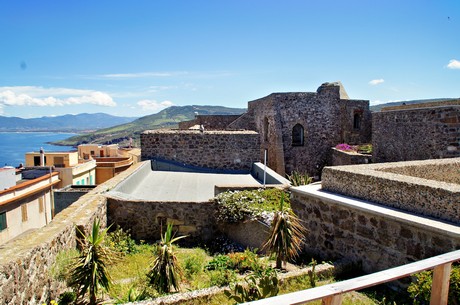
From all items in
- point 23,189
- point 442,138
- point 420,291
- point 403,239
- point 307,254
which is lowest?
point 23,189

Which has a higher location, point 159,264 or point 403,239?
point 403,239

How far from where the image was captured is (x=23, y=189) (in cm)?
2275

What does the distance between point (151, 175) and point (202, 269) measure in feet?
24.3

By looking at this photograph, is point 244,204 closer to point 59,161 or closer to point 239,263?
point 239,263

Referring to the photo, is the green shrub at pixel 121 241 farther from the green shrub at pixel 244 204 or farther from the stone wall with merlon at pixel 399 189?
the stone wall with merlon at pixel 399 189

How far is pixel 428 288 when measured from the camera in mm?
3674

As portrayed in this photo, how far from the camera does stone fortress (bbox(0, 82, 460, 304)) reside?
4.27 m

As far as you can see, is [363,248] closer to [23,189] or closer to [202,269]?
[202,269]

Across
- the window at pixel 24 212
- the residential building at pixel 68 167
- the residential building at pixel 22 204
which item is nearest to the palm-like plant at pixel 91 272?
the residential building at pixel 22 204

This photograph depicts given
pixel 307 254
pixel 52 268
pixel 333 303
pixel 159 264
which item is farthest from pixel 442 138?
pixel 52 268

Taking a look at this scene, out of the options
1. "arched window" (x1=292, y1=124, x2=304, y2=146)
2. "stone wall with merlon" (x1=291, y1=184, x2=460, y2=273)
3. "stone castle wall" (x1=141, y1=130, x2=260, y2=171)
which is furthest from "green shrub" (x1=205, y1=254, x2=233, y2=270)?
"arched window" (x1=292, y1=124, x2=304, y2=146)

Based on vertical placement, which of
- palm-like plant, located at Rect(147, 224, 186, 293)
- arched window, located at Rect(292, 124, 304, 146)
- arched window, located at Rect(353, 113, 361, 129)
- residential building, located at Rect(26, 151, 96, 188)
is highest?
arched window, located at Rect(353, 113, 361, 129)

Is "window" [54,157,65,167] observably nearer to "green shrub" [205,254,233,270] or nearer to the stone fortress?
the stone fortress

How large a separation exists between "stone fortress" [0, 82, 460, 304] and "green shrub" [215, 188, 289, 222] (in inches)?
15.2
